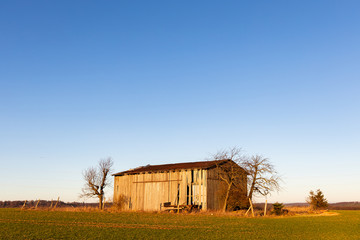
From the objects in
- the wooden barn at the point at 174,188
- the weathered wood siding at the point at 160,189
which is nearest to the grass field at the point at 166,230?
the wooden barn at the point at 174,188

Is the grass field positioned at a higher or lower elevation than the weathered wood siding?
lower

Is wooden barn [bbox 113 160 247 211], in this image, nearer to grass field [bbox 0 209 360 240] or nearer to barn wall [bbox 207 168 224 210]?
barn wall [bbox 207 168 224 210]

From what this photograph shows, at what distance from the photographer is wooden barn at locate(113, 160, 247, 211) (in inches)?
1495

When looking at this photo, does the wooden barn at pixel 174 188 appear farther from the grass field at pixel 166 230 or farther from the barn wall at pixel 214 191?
the grass field at pixel 166 230

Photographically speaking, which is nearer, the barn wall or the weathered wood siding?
the barn wall

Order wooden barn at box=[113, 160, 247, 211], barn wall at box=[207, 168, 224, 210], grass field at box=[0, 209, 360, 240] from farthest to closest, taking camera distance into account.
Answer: wooden barn at box=[113, 160, 247, 211] → barn wall at box=[207, 168, 224, 210] → grass field at box=[0, 209, 360, 240]

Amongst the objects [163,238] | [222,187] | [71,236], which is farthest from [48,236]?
[222,187]

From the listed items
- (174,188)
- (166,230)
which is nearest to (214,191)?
(174,188)

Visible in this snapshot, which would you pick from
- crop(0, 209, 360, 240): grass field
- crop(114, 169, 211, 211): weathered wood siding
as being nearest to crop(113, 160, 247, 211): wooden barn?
crop(114, 169, 211, 211): weathered wood siding

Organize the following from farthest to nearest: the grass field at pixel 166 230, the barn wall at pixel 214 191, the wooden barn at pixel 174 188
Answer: the wooden barn at pixel 174 188 < the barn wall at pixel 214 191 < the grass field at pixel 166 230

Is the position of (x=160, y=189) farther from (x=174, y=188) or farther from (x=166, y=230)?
(x=166, y=230)

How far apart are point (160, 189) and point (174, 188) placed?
243 cm

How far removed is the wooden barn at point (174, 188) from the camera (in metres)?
38.0

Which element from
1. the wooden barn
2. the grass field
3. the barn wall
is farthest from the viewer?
the wooden barn
